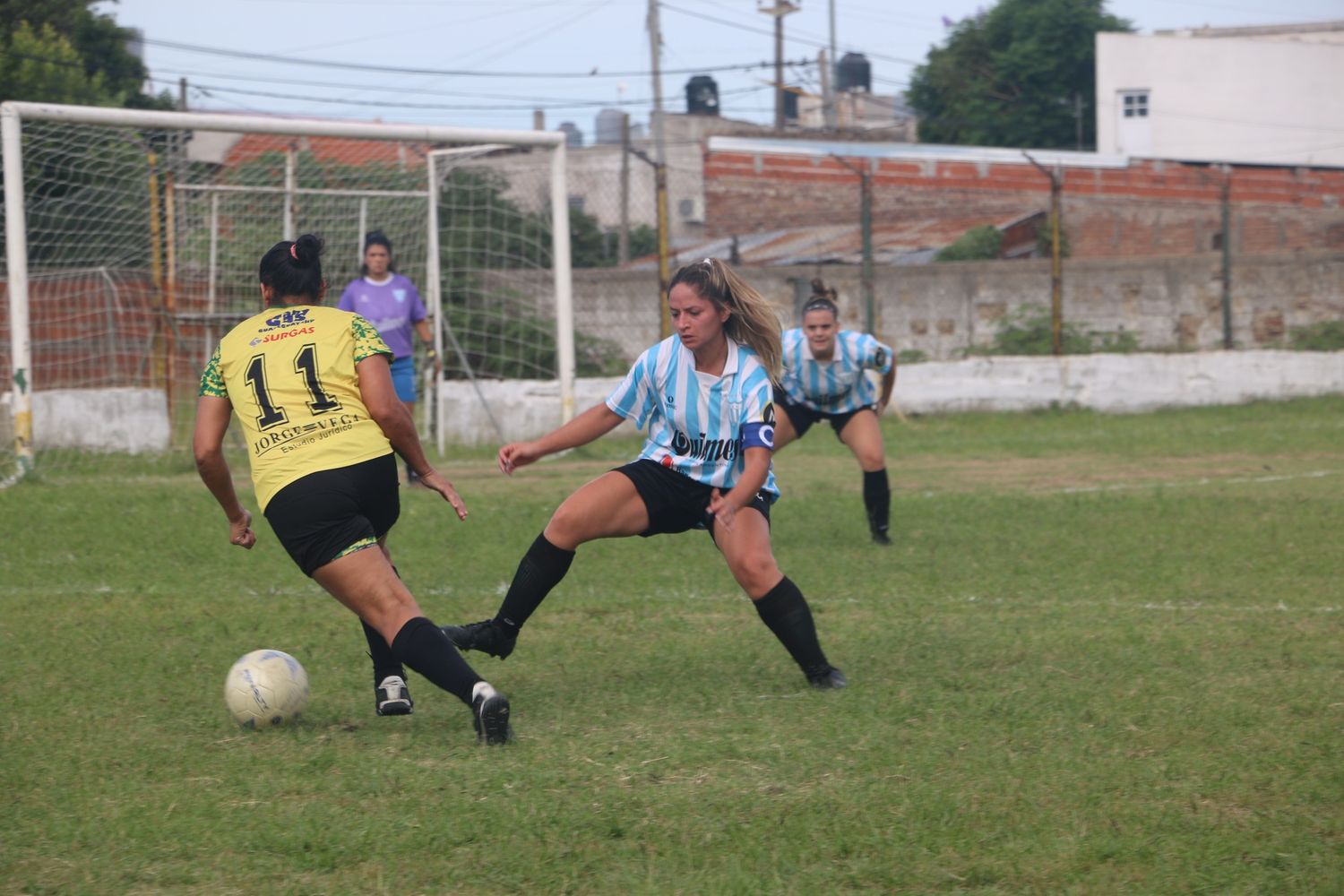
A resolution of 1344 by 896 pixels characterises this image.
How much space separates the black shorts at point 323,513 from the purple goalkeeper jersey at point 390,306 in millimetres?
7064

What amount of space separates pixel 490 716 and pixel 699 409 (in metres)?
1.45

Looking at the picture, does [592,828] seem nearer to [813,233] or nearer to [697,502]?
[697,502]

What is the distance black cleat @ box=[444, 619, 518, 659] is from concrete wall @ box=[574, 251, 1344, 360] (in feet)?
50.0

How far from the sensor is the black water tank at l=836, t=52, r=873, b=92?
69625mm

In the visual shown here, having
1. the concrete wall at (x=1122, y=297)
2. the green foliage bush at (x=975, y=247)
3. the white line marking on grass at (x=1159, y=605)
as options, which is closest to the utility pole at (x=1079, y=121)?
the green foliage bush at (x=975, y=247)

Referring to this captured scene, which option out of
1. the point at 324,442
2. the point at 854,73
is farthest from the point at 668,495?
the point at 854,73

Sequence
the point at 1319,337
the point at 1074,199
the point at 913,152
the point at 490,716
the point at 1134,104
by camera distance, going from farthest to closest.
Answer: the point at 1134,104
the point at 913,152
the point at 1074,199
the point at 1319,337
the point at 490,716

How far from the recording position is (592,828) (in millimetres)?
3924

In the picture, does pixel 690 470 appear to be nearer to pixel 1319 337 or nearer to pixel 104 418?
pixel 104 418

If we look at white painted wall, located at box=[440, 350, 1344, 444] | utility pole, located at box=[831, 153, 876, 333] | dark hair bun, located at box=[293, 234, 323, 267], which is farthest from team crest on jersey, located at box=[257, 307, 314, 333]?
white painted wall, located at box=[440, 350, 1344, 444]

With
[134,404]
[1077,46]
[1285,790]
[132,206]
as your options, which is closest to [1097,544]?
[1285,790]

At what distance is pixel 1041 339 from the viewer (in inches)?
781

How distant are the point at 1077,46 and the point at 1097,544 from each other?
52277mm

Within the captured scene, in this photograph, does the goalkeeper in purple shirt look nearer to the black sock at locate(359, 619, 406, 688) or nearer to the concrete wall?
the black sock at locate(359, 619, 406, 688)
